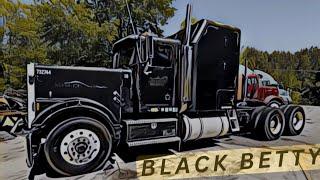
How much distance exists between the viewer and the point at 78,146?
3.64 m

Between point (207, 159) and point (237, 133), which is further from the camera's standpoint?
point (237, 133)

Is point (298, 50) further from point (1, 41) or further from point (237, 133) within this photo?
point (1, 41)

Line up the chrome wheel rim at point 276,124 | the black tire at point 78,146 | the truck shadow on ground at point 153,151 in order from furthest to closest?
the chrome wheel rim at point 276,124 → the truck shadow on ground at point 153,151 → the black tire at point 78,146

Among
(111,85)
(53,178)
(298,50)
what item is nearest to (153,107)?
(111,85)

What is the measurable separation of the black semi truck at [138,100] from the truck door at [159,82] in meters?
0.01

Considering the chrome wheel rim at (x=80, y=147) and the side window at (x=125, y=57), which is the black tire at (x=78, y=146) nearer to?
the chrome wheel rim at (x=80, y=147)

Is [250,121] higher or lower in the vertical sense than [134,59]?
lower

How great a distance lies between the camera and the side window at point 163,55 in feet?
13.8

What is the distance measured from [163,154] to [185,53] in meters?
1.62

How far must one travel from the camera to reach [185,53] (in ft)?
14.1

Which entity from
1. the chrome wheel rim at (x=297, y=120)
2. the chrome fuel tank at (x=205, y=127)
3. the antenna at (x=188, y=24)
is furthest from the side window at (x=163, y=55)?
the chrome wheel rim at (x=297, y=120)

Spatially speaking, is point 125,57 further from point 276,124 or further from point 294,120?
point 294,120

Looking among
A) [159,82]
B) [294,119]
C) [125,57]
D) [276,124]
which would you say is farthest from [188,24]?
[294,119]

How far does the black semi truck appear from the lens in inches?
140
